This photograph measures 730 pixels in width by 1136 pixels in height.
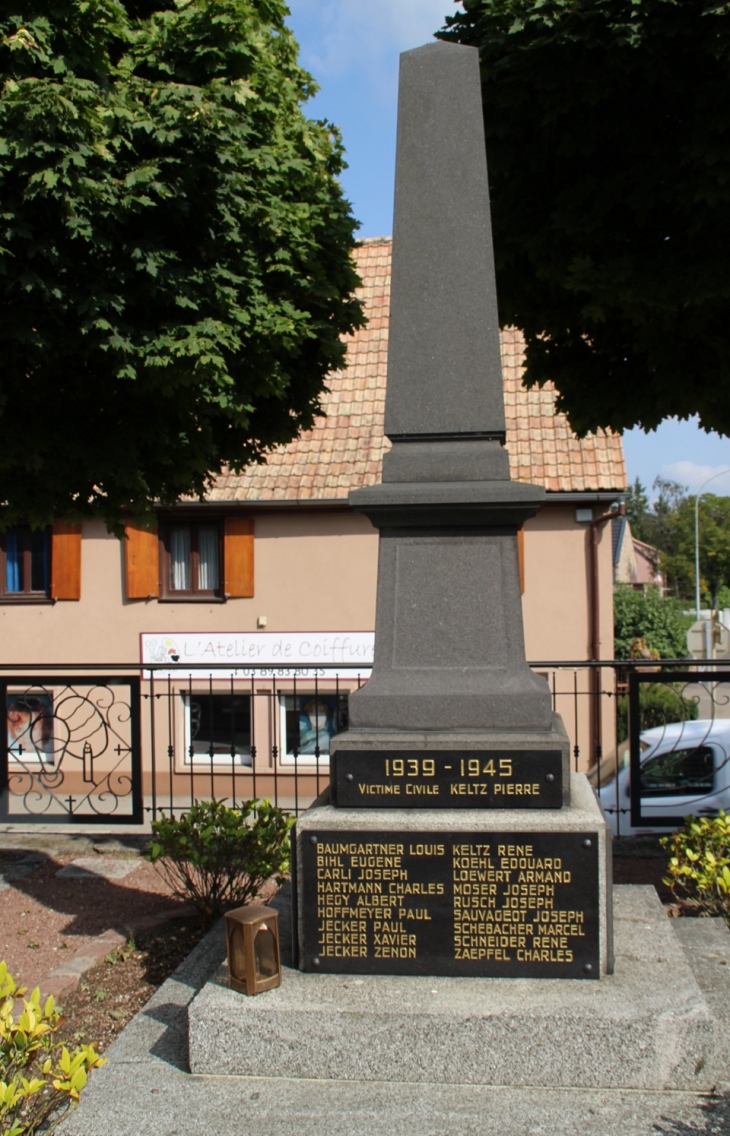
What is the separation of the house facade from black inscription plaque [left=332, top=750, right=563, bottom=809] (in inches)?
380

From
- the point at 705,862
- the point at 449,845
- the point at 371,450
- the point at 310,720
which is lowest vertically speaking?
the point at 310,720

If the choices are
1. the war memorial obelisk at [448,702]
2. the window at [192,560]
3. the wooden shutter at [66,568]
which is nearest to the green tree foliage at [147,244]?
the war memorial obelisk at [448,702]

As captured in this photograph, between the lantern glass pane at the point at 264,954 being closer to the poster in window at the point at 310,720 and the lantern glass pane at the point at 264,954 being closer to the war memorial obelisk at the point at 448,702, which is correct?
the war memorial obelisk at the point at 448,702

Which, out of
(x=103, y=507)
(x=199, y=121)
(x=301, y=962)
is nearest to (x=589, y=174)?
(x=199, y=121)

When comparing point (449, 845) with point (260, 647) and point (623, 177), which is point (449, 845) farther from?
point (260, 647)

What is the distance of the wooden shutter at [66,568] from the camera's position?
48.2ft

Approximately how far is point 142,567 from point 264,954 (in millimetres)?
11657

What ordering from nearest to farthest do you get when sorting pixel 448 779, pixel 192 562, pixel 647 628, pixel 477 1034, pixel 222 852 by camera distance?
pixel 477 1034 → pixel 448 779 → pixel 222 852 → pixel 192 562 → pixel 647 628

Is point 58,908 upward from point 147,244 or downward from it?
downward

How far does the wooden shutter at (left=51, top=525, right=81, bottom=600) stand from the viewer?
579 inches

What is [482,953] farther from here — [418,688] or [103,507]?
[103,507]

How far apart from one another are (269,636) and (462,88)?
35.9ft

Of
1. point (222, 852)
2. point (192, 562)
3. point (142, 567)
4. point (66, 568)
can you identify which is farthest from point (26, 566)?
point (222, 852)

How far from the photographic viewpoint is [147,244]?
5852 mm
